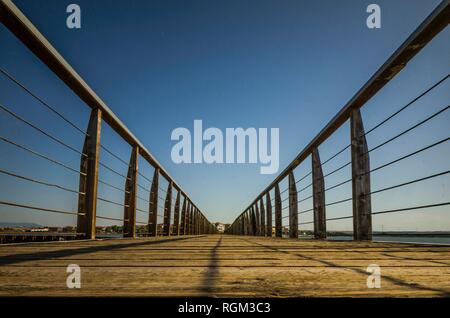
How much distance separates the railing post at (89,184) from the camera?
3.04m

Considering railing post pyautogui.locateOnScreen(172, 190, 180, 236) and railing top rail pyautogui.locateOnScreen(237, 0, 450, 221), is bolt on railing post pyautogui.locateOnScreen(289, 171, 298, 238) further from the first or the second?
railing post pyautogui.locateOnScreen(172, 190, 180, 236)

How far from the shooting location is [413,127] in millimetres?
2402

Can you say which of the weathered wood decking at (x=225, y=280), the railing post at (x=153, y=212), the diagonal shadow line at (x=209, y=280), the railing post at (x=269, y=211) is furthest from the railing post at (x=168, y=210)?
the diagonal shadow line at (x=209, y=280)

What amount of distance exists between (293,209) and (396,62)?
327 centimetres

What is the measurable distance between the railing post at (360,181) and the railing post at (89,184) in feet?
7.54

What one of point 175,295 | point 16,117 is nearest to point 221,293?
point 175,295

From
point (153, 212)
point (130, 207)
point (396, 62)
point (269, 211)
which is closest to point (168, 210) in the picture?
→ point (153, 212)

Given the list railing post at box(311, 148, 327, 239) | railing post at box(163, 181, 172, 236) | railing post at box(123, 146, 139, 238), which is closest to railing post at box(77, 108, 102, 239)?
railing post at box(123, 146, 139, 238)

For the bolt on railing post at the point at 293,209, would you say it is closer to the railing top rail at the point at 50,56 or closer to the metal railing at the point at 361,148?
Result: the metal railing at the point at 361,148

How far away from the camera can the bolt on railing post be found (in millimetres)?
5355

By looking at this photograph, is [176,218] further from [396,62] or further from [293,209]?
[396,62]

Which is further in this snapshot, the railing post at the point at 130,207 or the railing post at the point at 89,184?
the railing post at the point at 130,207
